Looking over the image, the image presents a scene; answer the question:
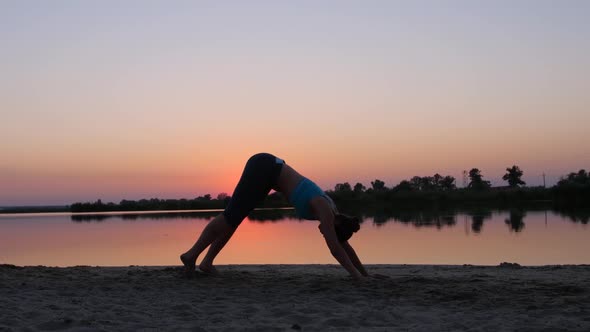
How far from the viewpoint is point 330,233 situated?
211 inches

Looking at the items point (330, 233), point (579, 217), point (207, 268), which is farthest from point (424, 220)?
point (330, 233)

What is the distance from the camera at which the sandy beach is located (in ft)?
12.3

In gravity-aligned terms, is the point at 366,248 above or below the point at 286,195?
below

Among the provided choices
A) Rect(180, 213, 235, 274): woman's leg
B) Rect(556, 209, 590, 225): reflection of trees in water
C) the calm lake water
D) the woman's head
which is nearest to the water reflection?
Rect(556, 209, 590, 225): reflection of trees in water

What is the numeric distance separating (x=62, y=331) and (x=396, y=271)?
4.26 meters

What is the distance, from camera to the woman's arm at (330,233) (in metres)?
5.34

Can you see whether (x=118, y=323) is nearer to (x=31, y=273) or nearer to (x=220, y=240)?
(x=220, y=240)

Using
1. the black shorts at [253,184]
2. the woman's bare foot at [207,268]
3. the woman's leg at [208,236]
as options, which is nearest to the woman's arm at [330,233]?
the black shorts at [253,184]

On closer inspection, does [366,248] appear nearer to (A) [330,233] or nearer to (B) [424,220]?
(A) [330,233]

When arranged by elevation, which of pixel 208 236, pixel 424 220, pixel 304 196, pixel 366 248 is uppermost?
pixel 304 196

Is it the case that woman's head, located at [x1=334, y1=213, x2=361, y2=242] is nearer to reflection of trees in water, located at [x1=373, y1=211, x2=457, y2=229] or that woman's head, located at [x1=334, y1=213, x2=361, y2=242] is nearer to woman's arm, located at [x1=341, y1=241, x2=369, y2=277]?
woman's arm, located at [x1=341, y1=241, x2=369, y2=277]

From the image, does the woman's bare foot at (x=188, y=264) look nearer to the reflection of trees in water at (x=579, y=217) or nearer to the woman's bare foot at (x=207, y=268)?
the woman's bare foot at (x=207, y=268)

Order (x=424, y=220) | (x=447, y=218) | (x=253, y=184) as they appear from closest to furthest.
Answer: (x=253, y=184) < (x=424, y=220) < (x=447, y=218)

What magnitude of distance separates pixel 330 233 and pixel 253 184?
3.10 ft
